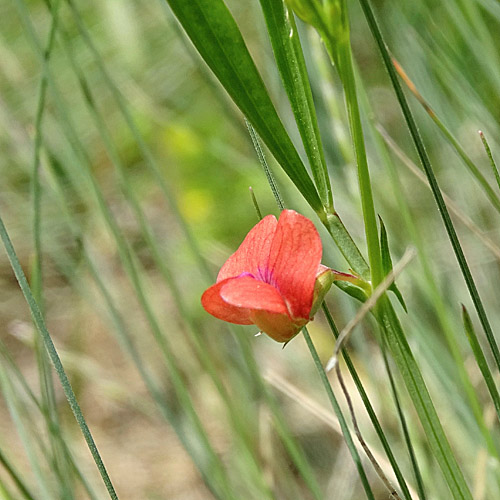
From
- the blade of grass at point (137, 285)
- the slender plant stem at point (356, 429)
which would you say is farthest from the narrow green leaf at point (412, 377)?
the blade of grass at point (137, 285)

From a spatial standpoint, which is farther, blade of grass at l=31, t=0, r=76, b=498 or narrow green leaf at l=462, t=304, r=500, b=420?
blade of grass at l=31, t=0, r=76, b=498

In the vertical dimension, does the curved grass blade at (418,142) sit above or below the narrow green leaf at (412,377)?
above

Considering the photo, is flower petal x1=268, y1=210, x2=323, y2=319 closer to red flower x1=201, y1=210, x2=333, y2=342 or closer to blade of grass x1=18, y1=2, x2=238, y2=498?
red flower x1=201, y1=210, x2=333, y2=342

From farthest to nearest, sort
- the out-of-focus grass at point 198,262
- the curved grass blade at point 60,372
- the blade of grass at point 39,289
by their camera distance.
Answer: the out-of-focus grass at point 198,262
the blade of grass at point 39,289
the curved grass blade at point 60,372

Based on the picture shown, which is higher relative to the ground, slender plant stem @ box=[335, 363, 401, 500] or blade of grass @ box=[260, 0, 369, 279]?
blade of grass @ box=[260, 0, 369, 279]

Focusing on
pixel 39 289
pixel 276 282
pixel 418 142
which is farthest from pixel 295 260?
pixel 39 289

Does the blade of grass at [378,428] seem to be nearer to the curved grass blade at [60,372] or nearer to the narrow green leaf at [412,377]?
the narrow green leaf at [412,377]

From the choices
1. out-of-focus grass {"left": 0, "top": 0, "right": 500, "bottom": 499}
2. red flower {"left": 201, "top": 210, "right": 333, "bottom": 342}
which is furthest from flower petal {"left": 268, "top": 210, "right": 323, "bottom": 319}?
out-of-focus grass {"left": 0, "top": 0, "right": 500, "bottom": 499}

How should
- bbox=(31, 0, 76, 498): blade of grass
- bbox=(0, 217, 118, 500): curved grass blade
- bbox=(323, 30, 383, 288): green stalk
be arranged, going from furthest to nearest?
bbox=(31, 0, 76, 498): blade of grass → bbox=(0, 217, 118, 500): curved grass blade → bbox=(323, 30, 383, 288): green stalk
